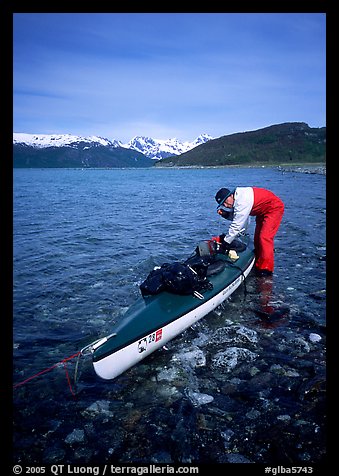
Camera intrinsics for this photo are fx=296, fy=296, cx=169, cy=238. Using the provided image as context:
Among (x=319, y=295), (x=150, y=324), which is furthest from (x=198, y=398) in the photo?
(x=319, y=295)

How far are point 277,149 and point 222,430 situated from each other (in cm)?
19242

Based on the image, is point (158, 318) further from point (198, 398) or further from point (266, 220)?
point (266, 220)

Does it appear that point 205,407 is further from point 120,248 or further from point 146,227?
point 146,227

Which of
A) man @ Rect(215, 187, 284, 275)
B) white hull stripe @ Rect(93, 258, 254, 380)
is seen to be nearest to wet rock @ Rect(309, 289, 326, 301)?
man @ Rect(215, 187, 284, 275)

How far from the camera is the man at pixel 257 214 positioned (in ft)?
31.9

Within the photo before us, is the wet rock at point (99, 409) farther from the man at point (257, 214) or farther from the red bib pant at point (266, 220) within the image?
the red bib pant at point (266, 220)

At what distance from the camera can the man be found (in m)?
9.72

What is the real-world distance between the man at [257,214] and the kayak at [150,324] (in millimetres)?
1989

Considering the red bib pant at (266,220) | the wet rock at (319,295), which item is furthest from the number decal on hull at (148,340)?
the red bib pant at (266,220)

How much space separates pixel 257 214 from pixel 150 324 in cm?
628

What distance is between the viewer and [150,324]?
634cm

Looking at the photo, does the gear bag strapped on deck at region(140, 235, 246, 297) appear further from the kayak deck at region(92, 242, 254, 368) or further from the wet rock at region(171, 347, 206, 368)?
the wet rock at region(171, 347, 206, 368)

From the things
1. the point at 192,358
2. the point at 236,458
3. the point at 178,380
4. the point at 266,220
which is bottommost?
the point at 236,458
